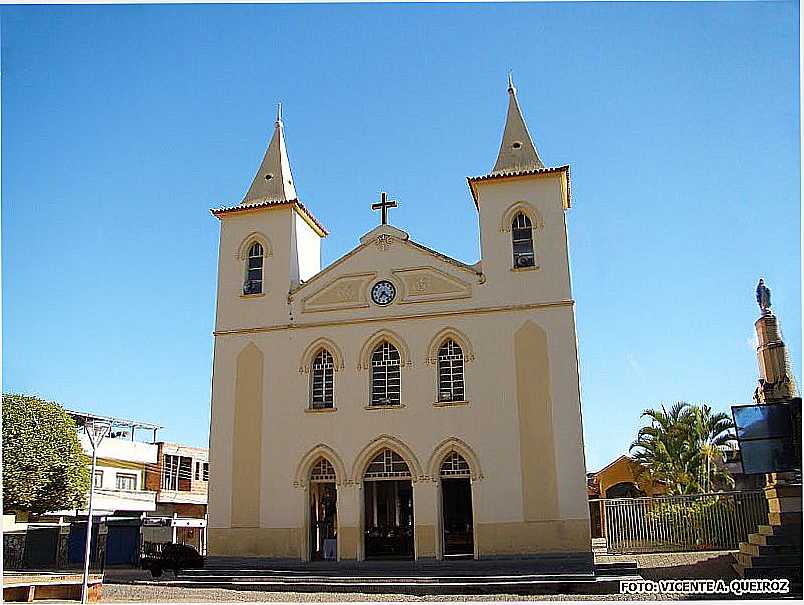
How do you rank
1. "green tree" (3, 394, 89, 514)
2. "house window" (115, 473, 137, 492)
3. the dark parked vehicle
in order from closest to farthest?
the dark parked vehicle
"green tree" (3, 394, 89, 514)
"house window" (115, 473, 137, 492)

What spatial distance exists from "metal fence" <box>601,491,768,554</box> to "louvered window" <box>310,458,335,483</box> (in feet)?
27.7

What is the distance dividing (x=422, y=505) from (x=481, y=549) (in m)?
1.94

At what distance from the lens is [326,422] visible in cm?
2280

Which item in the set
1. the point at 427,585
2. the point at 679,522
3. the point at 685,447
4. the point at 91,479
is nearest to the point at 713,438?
the point at 685,447

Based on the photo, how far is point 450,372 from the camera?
73.8 feet

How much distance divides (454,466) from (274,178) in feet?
36.7

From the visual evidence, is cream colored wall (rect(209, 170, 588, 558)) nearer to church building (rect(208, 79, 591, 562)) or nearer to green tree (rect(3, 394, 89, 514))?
church building (rect(208, 79, 591, 562))

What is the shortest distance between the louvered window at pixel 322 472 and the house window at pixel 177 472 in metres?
24.0

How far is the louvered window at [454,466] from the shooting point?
71.1 feet

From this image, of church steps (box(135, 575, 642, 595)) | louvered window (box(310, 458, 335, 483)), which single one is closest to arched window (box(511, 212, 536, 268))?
louvered window (box(310, 458, 335, 483))

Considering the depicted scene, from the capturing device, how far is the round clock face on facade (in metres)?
23.4

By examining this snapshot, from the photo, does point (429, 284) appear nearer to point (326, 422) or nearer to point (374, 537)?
point (326, 422)

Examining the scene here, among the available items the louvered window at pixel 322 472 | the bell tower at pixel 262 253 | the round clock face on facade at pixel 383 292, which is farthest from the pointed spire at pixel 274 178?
the louvered window at pixel 322 472

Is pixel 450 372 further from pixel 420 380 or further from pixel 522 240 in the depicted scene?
pixel 522 240
